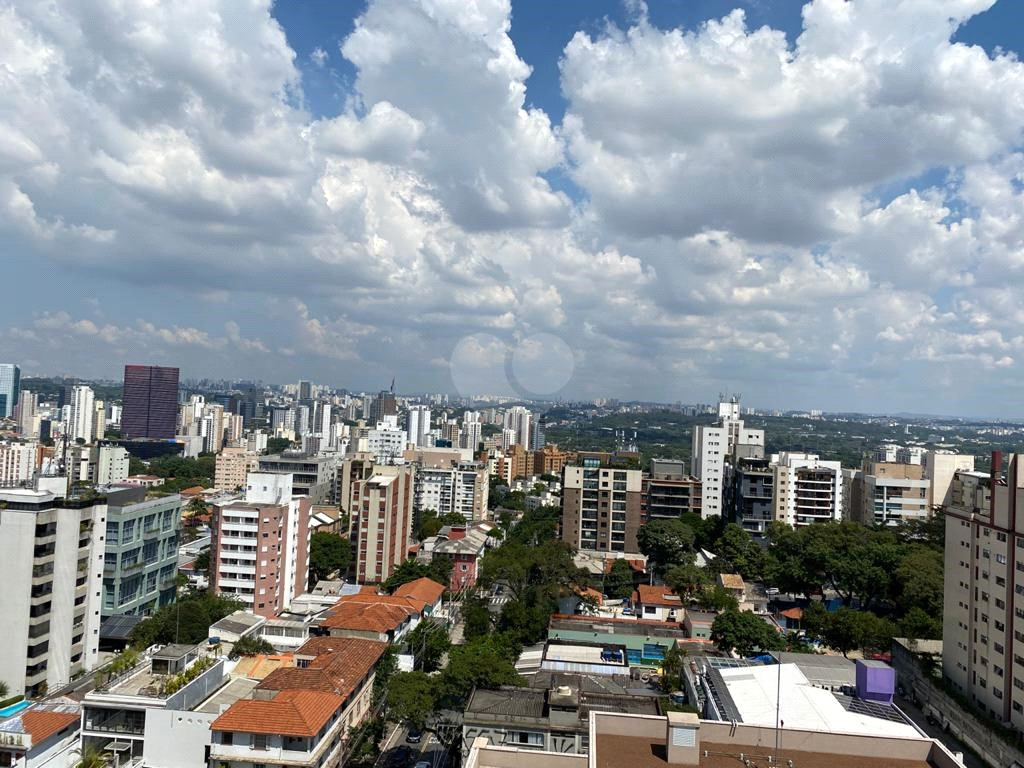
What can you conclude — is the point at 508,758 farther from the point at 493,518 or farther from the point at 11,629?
the point at 493,518

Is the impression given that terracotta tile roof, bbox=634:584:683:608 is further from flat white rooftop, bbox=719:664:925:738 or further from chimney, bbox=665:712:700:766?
chimney, bbox=665:712:700:766

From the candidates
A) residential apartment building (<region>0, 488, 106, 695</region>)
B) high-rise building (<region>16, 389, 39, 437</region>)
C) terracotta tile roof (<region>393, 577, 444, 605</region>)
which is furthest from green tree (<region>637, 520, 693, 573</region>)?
high-rise building (<region>16, 389, 39, 437</region>)

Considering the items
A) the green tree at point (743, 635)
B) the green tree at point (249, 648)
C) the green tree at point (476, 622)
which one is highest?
the green tree at point (249, 648)

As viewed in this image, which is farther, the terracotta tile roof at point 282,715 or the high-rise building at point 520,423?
the high-rise building at point 520,423

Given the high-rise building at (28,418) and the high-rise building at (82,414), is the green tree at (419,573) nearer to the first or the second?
the high-rise building at (82,414)

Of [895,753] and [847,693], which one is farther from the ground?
[895,753]

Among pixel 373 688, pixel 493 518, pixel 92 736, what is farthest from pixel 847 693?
pixel 493 518

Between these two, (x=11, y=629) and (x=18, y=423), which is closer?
(x=11, y=629)

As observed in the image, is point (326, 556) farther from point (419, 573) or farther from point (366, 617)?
point (366, 617)

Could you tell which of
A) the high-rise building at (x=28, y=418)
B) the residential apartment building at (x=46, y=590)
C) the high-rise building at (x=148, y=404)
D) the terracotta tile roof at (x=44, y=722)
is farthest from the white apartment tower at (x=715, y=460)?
the high-rise building at (x=148, y=404)
